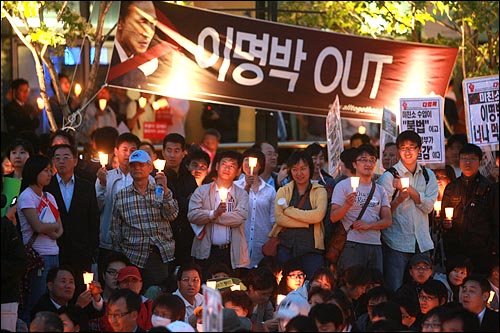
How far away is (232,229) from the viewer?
43.8 feet

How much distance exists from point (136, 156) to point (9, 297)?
2.59m

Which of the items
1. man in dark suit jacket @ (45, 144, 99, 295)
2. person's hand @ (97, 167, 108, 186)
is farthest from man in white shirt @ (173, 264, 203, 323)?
person's hand @ (97, 167, 108, 186)

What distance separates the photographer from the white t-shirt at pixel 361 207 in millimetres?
13070

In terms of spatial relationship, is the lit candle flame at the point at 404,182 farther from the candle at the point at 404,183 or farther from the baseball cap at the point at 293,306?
the baseball cap at the point at 293,306

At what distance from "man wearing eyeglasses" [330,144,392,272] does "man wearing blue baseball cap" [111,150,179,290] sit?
1657mm

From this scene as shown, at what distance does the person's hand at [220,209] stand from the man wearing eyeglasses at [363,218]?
1.05 m

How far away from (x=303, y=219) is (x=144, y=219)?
158 centimetres

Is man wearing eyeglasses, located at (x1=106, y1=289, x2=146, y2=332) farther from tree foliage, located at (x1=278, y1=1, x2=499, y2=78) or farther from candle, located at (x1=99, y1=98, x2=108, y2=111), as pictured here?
tree foliage, located at (x1=278, y1=1, x2=499, y2=78)

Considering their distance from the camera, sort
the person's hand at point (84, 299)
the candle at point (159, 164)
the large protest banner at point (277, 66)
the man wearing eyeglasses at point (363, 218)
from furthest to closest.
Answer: the large protest banner at point (277, 66), the man wearing eyeglasses at point (363, 218), the candle at point (159, 164), the person's hand at point (84, 299)

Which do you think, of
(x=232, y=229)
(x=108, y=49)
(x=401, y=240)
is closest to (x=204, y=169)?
Answer: (x=232, y=229)

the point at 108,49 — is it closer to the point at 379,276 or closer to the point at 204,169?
the point at 204,169

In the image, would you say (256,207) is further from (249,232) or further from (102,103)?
(102,103)

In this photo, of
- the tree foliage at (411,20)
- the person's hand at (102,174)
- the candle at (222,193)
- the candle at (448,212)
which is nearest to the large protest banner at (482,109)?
the candle at (448,212)

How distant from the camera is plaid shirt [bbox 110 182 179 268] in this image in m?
12.8
